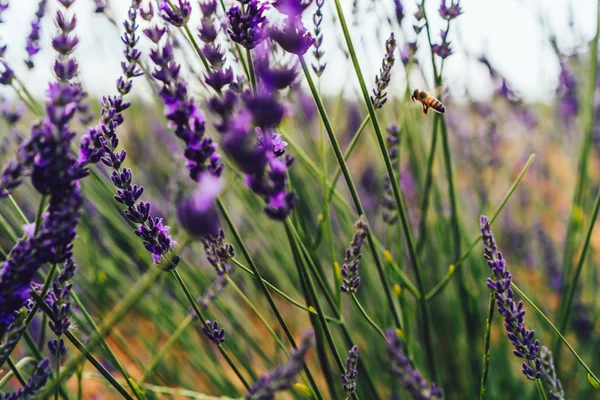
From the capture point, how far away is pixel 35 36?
1227mm

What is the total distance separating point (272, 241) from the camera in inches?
72.2

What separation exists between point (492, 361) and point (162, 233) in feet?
4.86

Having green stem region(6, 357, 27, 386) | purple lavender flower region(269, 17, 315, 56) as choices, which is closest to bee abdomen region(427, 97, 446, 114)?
purple lavender flower region(269, 17, 315, 56)

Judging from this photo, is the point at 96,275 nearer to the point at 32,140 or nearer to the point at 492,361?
the point at 32,140

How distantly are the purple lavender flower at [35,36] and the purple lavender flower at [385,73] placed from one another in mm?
819

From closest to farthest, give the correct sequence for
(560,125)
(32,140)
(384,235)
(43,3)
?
(32,140) → (43,3) → (384,235) → (560,125)

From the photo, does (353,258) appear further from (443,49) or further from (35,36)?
(35,36)

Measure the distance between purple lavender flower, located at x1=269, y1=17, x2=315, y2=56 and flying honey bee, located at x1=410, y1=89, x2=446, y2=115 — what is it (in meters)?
0.48

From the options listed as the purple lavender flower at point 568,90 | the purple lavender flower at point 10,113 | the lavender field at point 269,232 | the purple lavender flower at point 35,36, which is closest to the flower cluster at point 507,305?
the lavender field at point 269,232

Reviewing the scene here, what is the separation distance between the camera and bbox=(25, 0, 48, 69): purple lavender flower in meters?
1.21

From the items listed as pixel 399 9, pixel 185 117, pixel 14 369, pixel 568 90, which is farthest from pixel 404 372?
pixel 568 90

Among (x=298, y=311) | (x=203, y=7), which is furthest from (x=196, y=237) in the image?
(x=298, y=311)

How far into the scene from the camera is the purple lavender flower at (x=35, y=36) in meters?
1.21

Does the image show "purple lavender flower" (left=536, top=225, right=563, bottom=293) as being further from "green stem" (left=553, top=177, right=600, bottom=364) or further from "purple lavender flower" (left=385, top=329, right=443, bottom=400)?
"purple lavender flower" (left=385, top=329, right=443, bottom=400)
